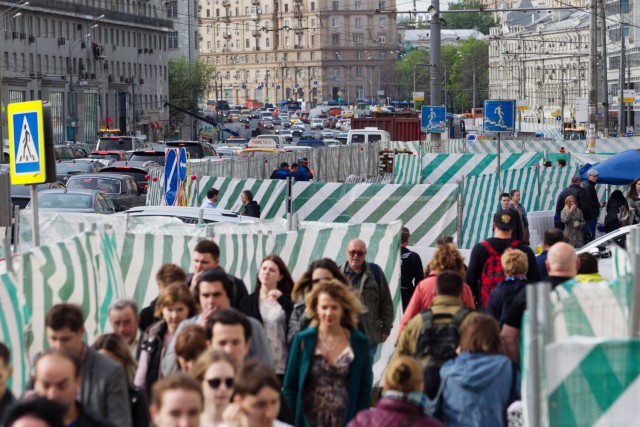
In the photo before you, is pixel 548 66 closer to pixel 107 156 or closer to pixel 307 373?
pixel 107 156

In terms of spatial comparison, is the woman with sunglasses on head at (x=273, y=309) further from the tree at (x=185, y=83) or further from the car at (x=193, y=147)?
the tree at (x=185, y=83)

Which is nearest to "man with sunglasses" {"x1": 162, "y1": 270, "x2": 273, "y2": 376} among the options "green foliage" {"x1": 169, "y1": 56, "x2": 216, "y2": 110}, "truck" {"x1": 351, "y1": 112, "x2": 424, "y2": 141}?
"truck" {"x1": 351, "y1": 112, "x2": 424, "y2": 141}

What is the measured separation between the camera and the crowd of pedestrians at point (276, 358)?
260 inches

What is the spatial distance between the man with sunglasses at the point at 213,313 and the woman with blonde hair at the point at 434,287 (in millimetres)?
1454

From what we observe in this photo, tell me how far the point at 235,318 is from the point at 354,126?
61274 mm

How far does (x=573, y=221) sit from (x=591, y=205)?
109 cm

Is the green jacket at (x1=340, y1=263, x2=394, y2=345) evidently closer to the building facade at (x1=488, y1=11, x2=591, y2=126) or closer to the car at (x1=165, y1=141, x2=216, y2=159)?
the car at (x1=165, y1=141, x2=216, y2=159)

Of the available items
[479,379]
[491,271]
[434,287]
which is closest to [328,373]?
[479,379]

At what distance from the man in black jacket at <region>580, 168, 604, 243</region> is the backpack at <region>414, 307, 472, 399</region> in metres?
14.5

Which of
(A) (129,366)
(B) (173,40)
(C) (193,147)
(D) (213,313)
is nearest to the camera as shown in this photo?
(A) (129,366)

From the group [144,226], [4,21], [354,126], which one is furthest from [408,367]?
[4,21]

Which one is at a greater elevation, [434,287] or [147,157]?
[434,287]

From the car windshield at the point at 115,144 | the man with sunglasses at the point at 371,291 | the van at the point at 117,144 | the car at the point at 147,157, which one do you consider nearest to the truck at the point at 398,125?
the van at the point at 117,144

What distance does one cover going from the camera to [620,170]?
24.7 metres
